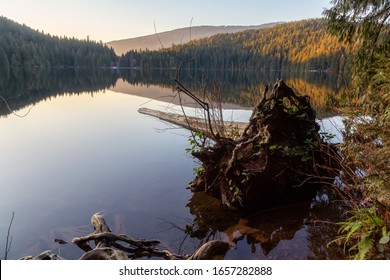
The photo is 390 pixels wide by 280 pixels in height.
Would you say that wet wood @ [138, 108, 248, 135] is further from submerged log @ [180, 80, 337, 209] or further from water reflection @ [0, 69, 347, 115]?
submerged log @ [180, 80, 337, 209]

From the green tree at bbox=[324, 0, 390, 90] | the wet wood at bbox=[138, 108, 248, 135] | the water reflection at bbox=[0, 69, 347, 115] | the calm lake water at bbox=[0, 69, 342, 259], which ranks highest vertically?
the green tree at bbox=[324, 0, 390, 90]

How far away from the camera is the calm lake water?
554cm

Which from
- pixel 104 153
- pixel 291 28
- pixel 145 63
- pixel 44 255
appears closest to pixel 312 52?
pixel 291 28

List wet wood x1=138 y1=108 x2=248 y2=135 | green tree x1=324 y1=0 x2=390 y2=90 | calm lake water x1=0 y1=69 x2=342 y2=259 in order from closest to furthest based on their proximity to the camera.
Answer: calm lake water x1=0 y1=69 x2=342 y2=259 → green tree x1=324 y1=0 x2=390 y2=90 → wet wood x1=138 y1=108 x2=248 y2=135

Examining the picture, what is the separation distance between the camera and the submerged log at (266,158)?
21.9ft

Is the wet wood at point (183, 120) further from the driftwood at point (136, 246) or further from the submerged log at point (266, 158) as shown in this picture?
the driftwood at point (136, 246)

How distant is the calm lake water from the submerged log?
399mm

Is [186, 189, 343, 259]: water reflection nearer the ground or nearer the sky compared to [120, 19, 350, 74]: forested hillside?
nearer the ground

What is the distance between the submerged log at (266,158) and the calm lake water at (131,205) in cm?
40

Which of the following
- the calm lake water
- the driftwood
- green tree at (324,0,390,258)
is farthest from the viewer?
the calm lake water

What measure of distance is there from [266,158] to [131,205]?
356 cm

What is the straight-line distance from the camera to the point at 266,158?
266 inches

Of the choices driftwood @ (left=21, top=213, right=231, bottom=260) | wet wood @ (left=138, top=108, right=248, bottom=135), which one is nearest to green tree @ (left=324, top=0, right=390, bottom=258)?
driftwood @ (left=21, top=213, right=231, bottom=260)
